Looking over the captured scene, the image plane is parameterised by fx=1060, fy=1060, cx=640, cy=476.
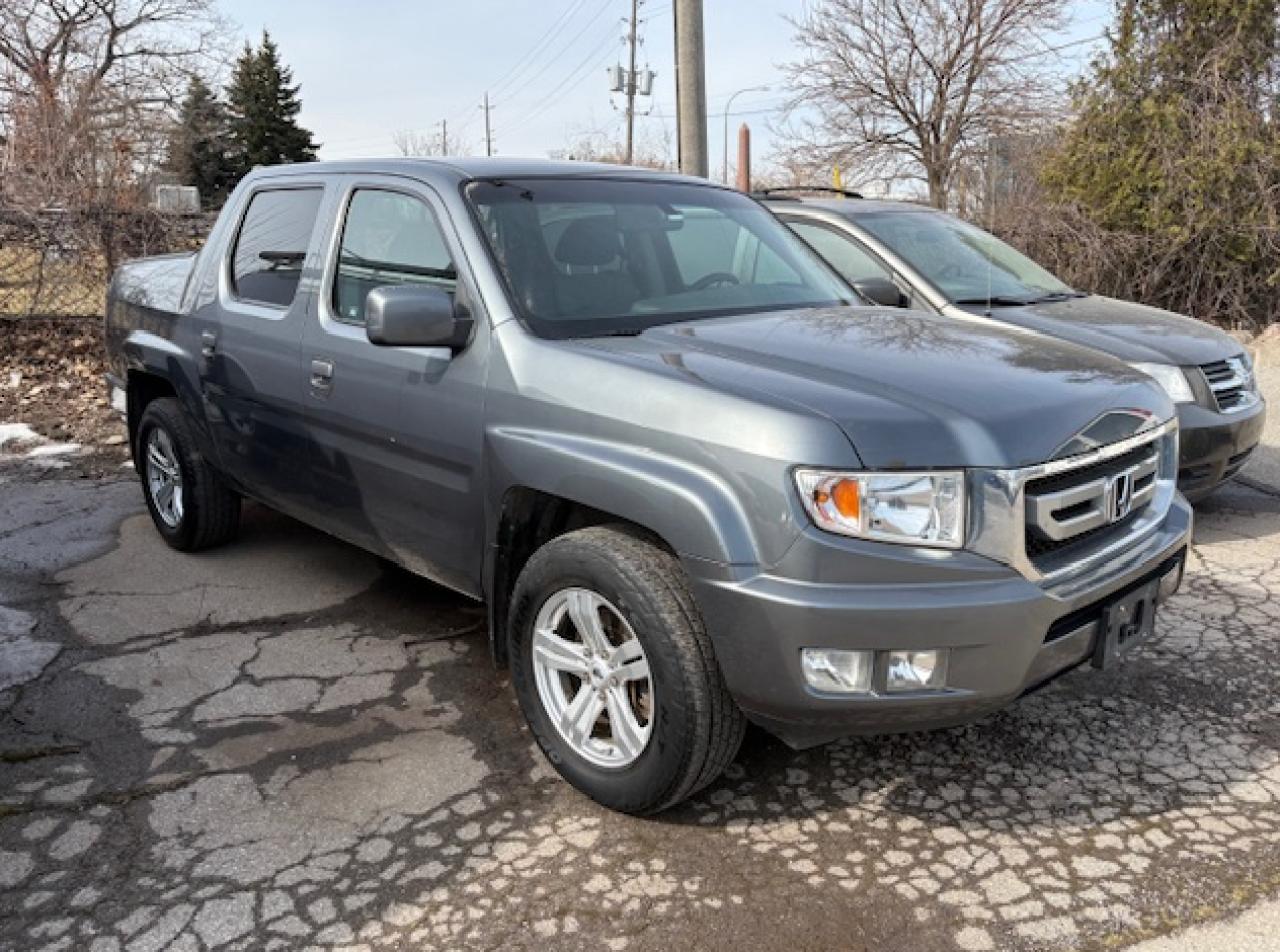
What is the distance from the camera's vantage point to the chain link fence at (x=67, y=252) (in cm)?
966

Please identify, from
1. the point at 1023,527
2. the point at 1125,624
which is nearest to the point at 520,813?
the point at 1023,527

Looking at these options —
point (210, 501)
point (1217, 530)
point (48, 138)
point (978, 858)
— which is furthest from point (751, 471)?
point (48, 138)

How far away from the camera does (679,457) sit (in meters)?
2.64

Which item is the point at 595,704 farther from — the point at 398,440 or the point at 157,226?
the point at 157,226

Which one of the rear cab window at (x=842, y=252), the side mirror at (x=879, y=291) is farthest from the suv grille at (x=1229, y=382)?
the side mirror at (x=879, y=291)

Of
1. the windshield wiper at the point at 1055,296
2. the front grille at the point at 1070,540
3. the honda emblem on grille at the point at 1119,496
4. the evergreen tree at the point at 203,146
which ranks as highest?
the evergreen tree at the point at 203,146

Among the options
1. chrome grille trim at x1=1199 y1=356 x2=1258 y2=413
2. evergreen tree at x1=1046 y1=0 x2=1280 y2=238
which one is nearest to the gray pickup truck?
chrome grille trim at x1=1199 y1=356 x2=1258 y2=413

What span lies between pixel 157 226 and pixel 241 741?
8161 mm

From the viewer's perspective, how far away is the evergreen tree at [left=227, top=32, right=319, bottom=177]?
4928 cm

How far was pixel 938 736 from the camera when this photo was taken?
340cm

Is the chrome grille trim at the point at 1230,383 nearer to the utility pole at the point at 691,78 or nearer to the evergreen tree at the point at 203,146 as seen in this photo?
the utility pole at the point at 691,78

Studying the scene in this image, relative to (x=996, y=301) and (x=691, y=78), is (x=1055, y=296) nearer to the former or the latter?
(x=996, y=301)

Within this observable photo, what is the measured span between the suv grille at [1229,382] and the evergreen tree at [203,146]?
54.6 feet

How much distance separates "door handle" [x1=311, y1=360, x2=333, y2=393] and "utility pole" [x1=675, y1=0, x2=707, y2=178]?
657 centimetres
